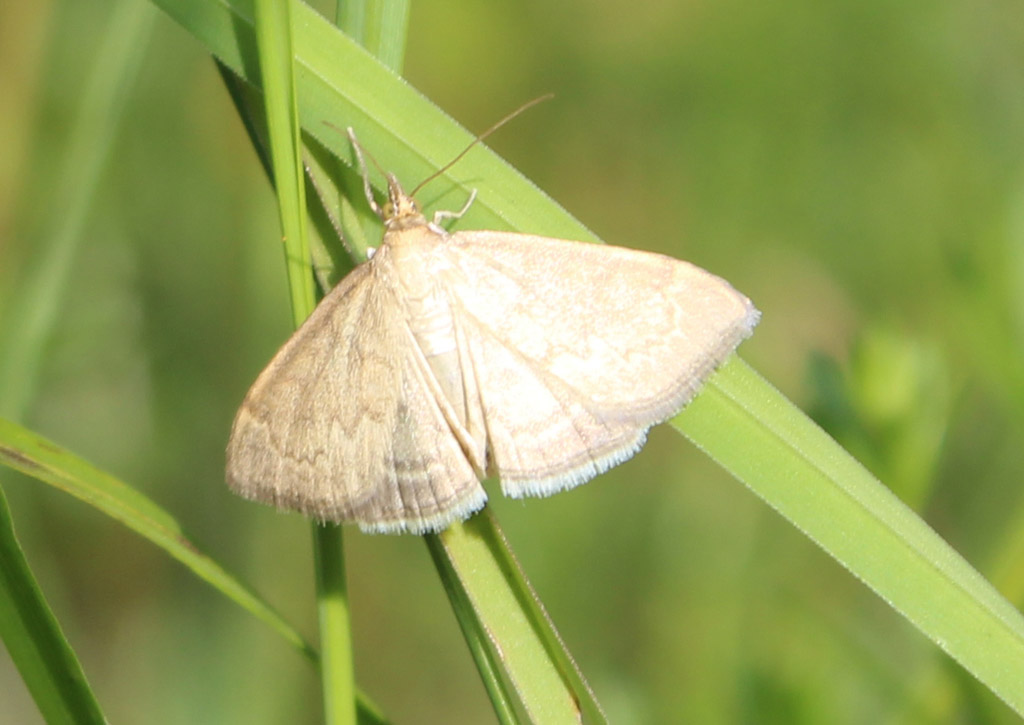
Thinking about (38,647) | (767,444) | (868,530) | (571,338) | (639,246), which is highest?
(639,246)

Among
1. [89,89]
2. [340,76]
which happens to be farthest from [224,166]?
[340,76]

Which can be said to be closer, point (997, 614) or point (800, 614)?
point (997, 614)

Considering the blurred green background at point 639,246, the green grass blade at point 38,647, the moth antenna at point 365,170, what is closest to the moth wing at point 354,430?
the moth antenna at point 365,170

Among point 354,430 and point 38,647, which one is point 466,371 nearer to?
point 354,430

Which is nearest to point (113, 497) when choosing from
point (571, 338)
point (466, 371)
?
point (466, 371)

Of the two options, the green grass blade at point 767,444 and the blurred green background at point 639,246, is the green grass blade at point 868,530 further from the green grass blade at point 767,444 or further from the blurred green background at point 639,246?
the blurred green background at point 639,246

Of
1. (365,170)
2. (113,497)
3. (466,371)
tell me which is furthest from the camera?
(466,371)

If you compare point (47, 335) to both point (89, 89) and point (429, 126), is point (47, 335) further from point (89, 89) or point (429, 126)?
point (429, 126)

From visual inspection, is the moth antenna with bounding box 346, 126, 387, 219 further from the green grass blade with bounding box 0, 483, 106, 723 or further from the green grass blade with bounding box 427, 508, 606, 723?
the green grass blade with bounding box 0, 483, 106, 723
